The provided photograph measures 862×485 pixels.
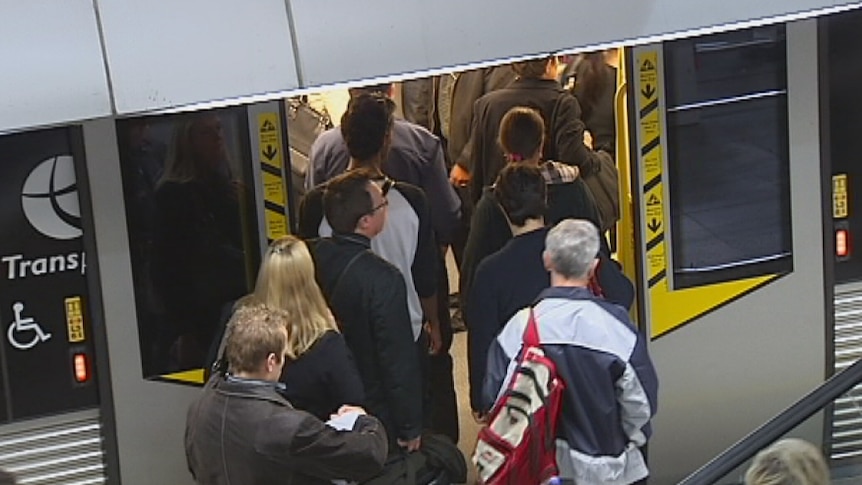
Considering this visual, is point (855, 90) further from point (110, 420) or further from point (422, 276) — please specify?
point (110, 420)

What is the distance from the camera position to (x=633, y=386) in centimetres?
576

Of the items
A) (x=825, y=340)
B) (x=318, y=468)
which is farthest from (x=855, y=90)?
(x=318, y=468)

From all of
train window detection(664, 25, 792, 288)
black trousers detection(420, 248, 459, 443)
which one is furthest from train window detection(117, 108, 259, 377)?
train window detection(664, 25, 792, 288)

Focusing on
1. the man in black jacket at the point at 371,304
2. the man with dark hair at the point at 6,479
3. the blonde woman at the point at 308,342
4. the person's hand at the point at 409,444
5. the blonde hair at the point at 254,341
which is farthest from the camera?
the person's hand at the point at 409,444

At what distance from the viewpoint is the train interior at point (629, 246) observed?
6.51 meters

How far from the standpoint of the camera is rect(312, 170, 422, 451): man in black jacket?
6.35 meters

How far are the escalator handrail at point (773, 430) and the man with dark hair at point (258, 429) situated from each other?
1.08m

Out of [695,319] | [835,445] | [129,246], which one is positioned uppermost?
[129,246]

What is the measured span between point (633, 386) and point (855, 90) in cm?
198

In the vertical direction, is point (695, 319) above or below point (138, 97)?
below

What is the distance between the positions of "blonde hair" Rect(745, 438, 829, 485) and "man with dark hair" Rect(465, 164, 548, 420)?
5.36ft

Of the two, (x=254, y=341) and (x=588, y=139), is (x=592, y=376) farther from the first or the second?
(x=588, y=139)

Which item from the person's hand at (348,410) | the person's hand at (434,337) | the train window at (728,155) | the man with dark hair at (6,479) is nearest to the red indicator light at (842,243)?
the train window at (728,155)

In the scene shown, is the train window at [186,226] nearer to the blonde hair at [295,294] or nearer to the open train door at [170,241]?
the open train door at [170,241]
